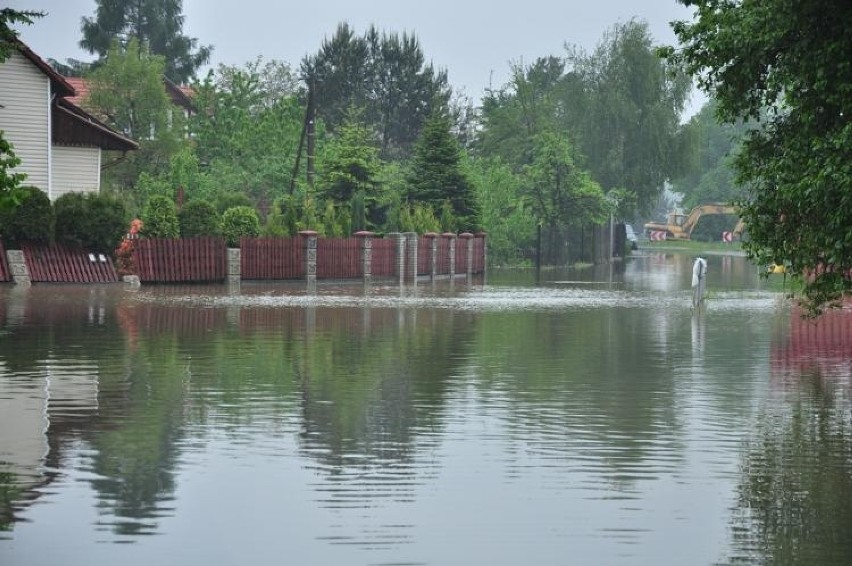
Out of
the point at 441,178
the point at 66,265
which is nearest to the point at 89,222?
the point at 66,265

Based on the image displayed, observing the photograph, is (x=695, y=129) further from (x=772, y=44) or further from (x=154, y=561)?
(x=154, y=561)

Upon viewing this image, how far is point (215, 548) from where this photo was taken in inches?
334

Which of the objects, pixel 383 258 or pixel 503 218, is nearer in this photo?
pixel 383 258

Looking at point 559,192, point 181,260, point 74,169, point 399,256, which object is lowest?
point 181,260

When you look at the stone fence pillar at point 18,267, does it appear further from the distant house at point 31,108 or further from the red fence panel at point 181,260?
the distant house at point 31,108

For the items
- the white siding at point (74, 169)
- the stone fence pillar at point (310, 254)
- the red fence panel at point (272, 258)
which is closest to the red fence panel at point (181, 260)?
the red fence panel at point (272, 258)

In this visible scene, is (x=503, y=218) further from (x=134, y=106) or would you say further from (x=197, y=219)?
(x=197, y=219)

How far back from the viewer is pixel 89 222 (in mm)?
42344

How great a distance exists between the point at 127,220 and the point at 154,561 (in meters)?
36.5

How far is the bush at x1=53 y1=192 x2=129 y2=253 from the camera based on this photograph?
42312mm

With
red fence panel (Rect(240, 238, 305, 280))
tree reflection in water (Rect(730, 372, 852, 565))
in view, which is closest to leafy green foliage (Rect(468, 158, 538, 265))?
red fence panel (Rect(240, 238, 305, 280))

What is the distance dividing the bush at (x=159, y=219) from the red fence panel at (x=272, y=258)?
98.4 inches

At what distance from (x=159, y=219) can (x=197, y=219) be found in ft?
4.65

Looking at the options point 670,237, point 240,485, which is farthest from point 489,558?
point 670,237
